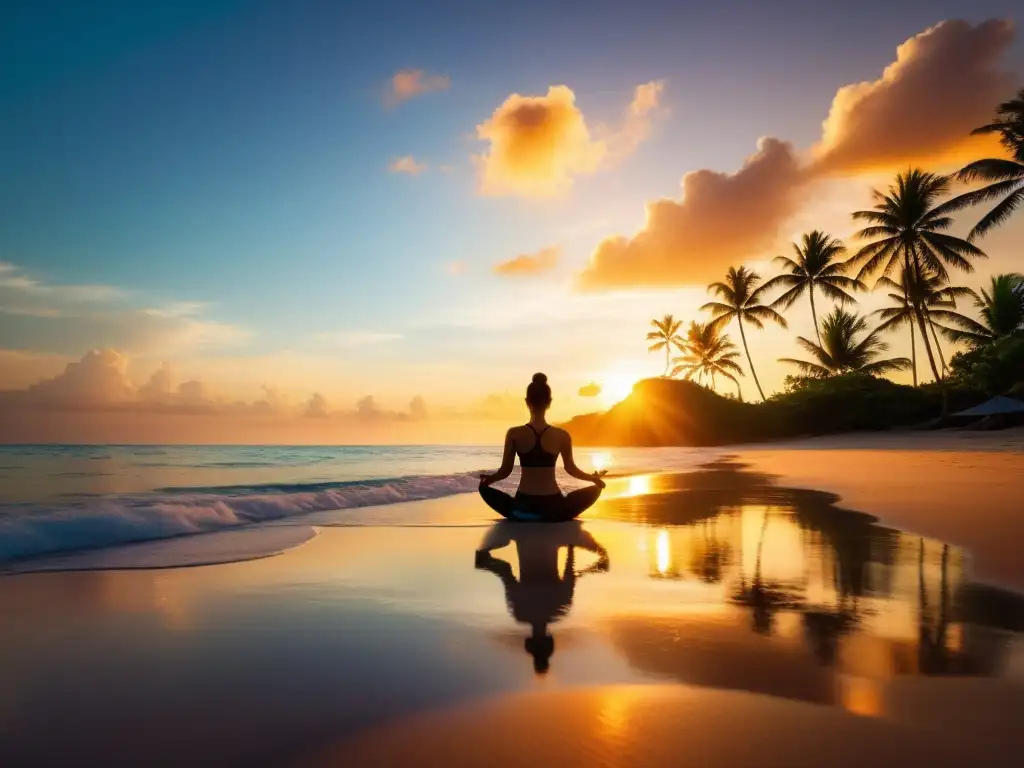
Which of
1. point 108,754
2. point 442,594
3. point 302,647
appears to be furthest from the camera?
point 442,594

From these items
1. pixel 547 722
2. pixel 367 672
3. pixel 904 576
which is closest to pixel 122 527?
pixel 367 672

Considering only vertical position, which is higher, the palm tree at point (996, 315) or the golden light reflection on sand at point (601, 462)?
the palm tree at point (996, 315)

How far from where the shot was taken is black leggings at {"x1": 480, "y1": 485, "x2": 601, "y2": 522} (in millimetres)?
8758

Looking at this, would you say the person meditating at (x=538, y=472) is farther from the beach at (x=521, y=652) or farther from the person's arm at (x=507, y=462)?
the beach at (x=521, y=652)

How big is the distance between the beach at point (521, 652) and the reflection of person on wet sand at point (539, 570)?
0.12 feet

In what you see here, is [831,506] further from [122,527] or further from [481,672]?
[122,527]

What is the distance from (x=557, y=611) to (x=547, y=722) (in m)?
1.78

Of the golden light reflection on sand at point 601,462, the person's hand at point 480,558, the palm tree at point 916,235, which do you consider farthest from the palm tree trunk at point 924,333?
the person's hand at point 480,558

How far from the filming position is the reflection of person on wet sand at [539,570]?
12.2ft

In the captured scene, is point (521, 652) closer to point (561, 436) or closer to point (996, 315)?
point (561, 436)

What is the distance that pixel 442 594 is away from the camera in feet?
15.1

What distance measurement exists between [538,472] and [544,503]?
1.61 ft

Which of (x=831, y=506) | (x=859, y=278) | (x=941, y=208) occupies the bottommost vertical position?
(x=831, y=506)

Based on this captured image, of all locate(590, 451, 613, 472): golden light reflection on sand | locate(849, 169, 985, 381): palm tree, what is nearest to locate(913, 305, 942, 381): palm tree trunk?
locate(849, 169, 985, 381): palm tree
